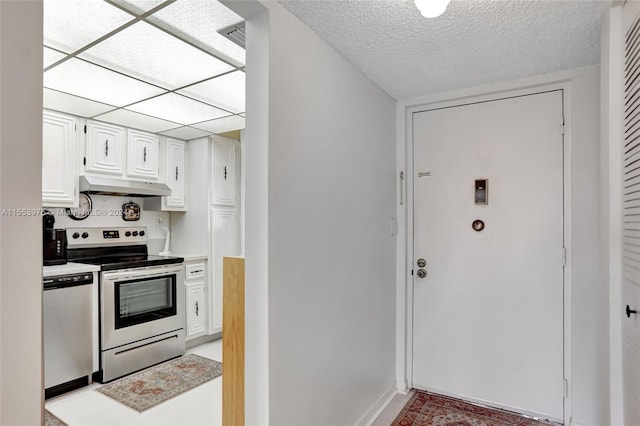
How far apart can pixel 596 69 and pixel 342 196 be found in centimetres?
170

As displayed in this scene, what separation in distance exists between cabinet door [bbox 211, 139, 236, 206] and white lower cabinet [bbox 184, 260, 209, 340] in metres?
0.70

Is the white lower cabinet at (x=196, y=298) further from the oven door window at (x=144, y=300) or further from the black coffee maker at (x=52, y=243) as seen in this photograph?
the black coffee maker at (x=52, y=243)

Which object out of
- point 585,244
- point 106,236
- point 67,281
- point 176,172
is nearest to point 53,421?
point 67,281

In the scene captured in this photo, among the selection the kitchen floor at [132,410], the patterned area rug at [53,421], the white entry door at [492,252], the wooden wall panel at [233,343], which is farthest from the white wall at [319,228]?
the patterned area rug at [53,421]

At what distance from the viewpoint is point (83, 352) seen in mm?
2877

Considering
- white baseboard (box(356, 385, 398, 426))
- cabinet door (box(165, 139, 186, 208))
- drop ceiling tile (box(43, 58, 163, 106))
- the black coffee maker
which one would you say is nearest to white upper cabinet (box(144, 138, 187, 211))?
cabinet door (box(165, 139, 186, 208))

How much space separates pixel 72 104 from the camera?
9.23ft

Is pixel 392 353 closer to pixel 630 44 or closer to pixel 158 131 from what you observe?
pixel 630 44

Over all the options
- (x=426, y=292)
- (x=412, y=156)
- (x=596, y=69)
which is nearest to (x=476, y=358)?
(x=426, y=292)

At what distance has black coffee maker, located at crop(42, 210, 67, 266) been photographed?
2.96 meters

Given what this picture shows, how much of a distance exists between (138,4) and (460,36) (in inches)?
59.3

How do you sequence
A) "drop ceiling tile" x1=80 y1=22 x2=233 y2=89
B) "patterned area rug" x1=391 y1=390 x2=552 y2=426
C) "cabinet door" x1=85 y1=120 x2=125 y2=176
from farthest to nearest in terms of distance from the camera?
1. "cabinet door" x1=85 y1=120 x2=125 y2=176
2. "patterned area rug" x1=391 y1=390 x2=552 y2=426
3. "drop ceiling tile" x1=80 y1=22 x2=233 y2=89

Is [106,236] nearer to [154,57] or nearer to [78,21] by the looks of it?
[154,57]

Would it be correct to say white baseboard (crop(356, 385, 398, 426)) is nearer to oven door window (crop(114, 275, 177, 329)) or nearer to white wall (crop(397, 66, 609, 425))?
white wall (crop(397, 66, 609, 425))
